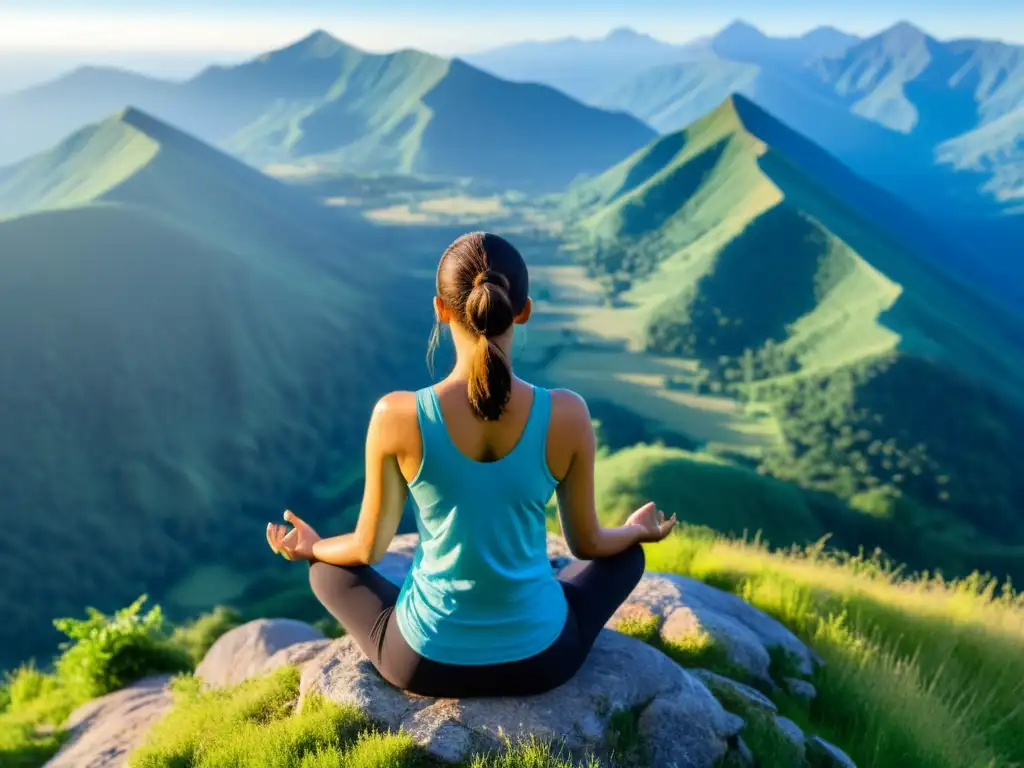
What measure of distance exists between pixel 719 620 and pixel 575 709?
9.46ft

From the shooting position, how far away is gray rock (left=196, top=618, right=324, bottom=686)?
8.80 metres

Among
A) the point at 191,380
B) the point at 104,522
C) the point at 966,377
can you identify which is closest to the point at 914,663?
the point at 104,522

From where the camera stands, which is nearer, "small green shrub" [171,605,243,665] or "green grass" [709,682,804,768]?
"green grass" [709,682,804,768]

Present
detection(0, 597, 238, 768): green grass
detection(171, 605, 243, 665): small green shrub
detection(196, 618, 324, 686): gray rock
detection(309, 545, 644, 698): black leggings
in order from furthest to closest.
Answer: detection(171, 605, 243, 665): small green shrub → detection(0, 597, 238, 768): green grass → detection(196, 618, 324, 686): gray rock → detection(309, 545, 644, 698): black leggings

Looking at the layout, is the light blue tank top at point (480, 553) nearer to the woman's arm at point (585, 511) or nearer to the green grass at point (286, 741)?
the woman's arm at point (585, 511)

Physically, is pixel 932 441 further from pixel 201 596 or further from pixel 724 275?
pixel 201 596

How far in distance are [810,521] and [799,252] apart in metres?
80.2

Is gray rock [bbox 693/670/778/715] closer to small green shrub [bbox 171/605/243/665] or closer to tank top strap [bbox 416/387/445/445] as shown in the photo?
tank top strap [bbox 416/387/445/445]

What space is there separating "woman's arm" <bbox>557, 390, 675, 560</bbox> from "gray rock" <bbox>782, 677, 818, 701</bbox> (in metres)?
2.53

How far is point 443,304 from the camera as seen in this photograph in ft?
14.0

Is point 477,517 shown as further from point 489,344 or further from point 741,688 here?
point 741,688

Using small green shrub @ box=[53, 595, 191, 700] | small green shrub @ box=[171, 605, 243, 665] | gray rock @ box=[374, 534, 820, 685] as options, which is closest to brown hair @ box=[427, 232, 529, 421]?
gray rock @ box=[374, 534, 820, 685]

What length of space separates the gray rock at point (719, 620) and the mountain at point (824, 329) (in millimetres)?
71071

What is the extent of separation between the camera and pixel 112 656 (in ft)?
32.2
